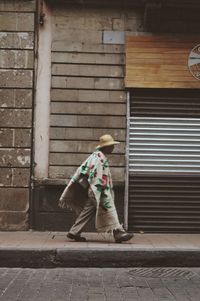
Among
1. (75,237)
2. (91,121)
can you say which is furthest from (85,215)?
(91,121)

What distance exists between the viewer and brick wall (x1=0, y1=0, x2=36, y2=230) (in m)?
9.37

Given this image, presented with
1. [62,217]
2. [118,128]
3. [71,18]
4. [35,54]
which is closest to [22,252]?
[62,217]

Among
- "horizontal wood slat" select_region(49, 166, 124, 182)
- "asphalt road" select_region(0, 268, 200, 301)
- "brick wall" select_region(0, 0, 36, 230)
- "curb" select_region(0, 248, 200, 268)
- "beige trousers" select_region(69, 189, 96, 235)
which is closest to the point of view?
"asphalt road" select_region(0, 268, 200, 301)

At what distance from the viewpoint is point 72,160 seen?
31.1ft

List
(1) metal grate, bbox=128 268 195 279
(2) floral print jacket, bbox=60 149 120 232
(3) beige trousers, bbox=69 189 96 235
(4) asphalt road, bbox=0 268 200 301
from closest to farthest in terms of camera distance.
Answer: (4) asphalt road, bbox=0 268 200 301 → (1) metal grate, bbox=128 268 195 279 → (2) floral print jacket, bbox=60 149 120 232 → (3) beige trousers, bbox=69 189 96 235

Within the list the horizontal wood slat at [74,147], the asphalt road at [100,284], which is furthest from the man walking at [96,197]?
the horizontal wood slat at [74,147]

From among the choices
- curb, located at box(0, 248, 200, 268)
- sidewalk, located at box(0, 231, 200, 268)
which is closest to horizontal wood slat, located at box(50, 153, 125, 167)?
sidewalk, located at box(0, 231, 200, 268)

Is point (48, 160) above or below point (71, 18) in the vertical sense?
below

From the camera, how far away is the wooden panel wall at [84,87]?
9500 mm

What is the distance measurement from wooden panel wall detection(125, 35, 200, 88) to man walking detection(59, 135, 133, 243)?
2091 millimetres

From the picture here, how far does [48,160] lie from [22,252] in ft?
9.25

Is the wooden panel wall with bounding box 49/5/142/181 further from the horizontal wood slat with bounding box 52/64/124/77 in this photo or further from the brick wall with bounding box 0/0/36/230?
the brick wall with bounding box 0/0/36/230

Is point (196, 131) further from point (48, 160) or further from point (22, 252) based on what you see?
point (22, 252)

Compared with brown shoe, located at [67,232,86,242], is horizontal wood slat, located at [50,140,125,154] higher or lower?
higher
